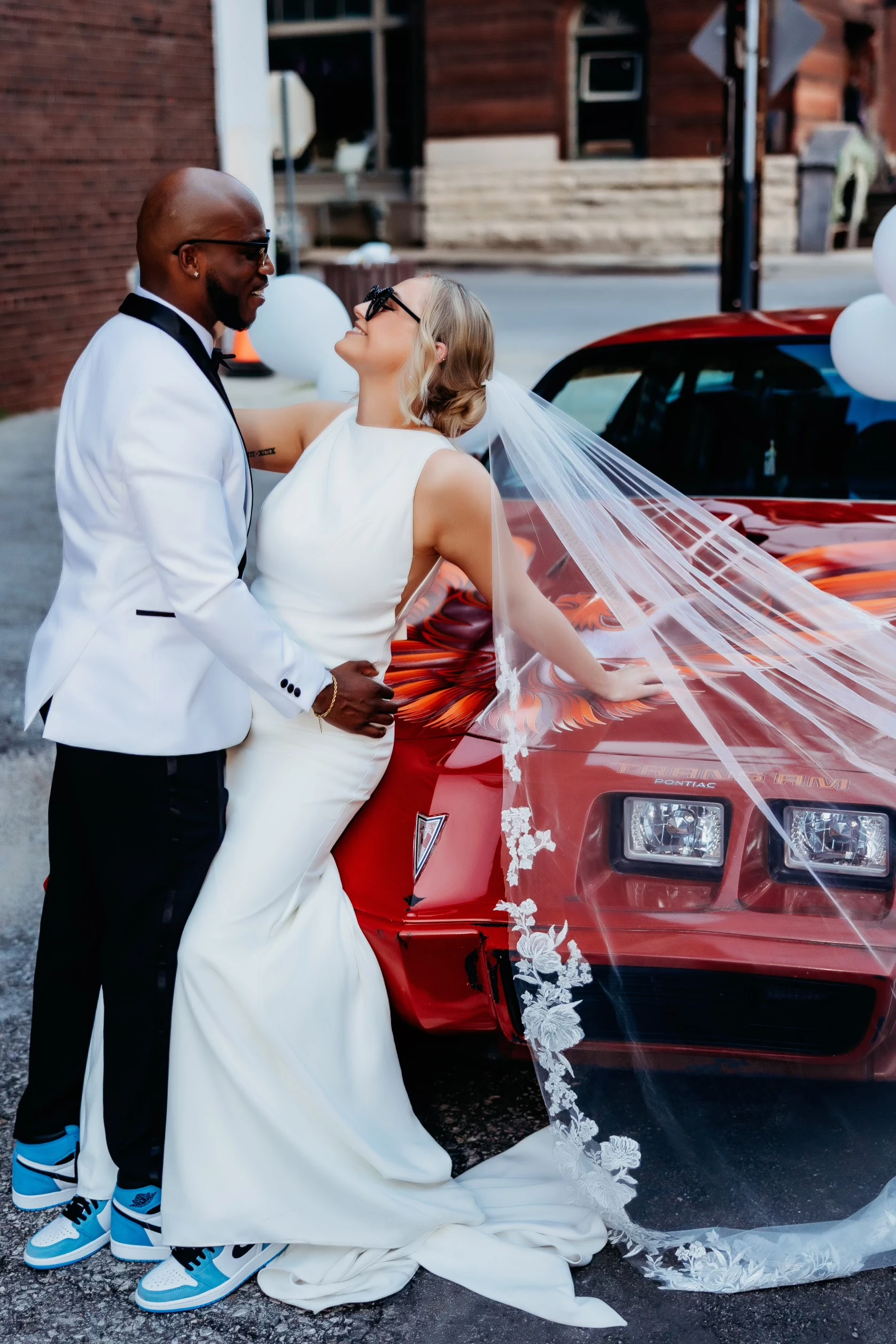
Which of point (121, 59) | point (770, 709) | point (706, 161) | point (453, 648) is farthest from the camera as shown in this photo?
point (706, 161)

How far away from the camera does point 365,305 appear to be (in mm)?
2695

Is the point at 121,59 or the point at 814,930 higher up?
the point at 121,59

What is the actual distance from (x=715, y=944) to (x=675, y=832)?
22cm

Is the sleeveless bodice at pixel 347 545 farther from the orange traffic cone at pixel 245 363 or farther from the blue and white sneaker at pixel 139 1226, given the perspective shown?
the orange traffic cone at pixel 245 363

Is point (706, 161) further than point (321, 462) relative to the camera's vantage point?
Yes

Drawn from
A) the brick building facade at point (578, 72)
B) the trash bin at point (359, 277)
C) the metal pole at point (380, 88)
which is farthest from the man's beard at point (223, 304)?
the metal pole at point (380, 88)

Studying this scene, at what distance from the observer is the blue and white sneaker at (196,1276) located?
2531 mm

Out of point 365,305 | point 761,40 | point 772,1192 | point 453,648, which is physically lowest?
point 772,1192

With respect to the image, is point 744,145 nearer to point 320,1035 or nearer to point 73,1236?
point 320,1035

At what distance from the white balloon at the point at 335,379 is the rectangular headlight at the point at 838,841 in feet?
6.34

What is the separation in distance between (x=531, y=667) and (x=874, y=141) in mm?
27257

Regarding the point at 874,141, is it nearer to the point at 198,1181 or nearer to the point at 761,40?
the point at 761,40

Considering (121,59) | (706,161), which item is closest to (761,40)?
(121,59)

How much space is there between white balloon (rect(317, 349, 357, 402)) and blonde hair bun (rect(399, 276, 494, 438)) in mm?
1215
